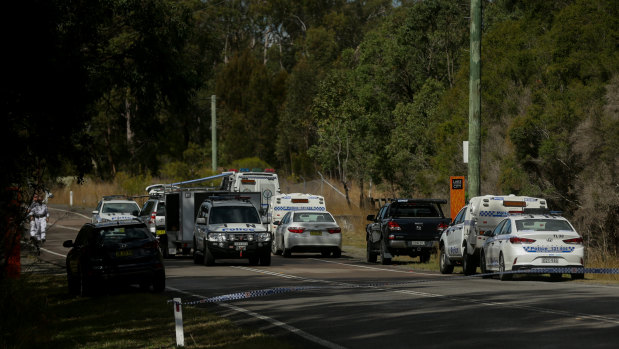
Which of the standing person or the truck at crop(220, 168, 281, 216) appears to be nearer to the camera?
the standing person

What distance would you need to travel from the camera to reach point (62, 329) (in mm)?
15719

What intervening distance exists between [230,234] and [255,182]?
14832mm

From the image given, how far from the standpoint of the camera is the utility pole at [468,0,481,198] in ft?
94.1

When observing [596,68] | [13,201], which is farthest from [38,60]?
[596,68]

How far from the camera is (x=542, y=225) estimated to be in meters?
23.0

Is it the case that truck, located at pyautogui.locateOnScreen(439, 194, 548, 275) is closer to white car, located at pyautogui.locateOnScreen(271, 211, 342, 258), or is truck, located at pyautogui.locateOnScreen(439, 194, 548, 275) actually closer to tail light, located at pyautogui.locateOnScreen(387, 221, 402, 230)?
tail light, located at pyautogui.locateOnScreen(387, 221, 402, 230)

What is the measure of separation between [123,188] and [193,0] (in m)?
20.6

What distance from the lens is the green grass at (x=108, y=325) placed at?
13.5m

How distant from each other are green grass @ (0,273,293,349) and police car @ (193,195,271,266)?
10325 millimetres

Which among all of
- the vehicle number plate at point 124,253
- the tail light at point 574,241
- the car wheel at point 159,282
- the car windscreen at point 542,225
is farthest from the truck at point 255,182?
the vehicle number plate at point 124,253

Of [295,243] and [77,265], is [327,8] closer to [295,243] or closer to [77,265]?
[295,243]

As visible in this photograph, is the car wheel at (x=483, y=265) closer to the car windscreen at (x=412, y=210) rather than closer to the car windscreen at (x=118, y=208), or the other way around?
the car windscreen at (x=412, y=210)

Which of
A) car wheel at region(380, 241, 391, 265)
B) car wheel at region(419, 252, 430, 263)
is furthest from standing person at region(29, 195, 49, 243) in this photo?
car wheel at region(419, 252, 430, 263)

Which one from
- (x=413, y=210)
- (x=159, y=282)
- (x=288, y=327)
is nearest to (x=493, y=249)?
(x=159, y=282)
